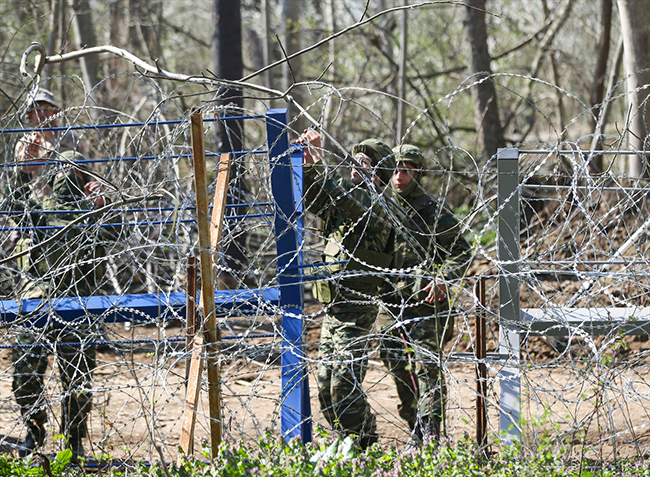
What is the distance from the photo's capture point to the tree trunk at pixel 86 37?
349 inches

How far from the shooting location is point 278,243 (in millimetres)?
2992

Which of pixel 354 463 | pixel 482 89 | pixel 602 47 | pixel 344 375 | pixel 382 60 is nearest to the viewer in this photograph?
pixel 354 463

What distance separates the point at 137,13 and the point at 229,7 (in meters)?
5.76

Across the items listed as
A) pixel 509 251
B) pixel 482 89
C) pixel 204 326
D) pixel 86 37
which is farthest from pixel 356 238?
pixel 86 37

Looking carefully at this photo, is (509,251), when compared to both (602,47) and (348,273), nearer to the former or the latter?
(348,273)

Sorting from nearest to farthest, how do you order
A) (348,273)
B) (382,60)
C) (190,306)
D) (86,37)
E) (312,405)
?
(190,306) → (348,273) → (312,405) → (86,37) → (382,60)

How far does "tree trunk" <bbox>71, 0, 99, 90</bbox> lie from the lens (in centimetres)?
886

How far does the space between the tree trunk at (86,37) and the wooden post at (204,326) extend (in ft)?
22.9

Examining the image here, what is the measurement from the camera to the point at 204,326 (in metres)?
2.63

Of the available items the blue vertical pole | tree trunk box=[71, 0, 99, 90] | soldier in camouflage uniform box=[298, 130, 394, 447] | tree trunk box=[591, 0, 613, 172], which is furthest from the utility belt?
tree trunk box=[71, 0, 99, 90]

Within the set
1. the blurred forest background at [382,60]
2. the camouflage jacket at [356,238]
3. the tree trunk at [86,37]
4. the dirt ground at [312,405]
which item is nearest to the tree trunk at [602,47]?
the blurred forest background at [382,60]

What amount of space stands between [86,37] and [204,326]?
7.86 metres

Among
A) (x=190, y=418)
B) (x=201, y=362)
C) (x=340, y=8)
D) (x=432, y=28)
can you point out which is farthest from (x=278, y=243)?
(x=432, y=28)

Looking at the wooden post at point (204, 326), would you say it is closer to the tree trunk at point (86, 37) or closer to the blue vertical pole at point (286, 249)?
the blue vertical pole at point (286, 249)
